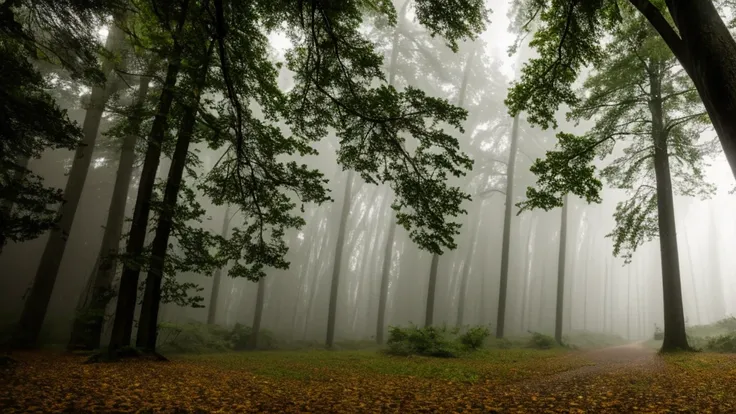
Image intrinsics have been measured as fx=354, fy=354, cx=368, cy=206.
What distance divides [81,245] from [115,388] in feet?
106

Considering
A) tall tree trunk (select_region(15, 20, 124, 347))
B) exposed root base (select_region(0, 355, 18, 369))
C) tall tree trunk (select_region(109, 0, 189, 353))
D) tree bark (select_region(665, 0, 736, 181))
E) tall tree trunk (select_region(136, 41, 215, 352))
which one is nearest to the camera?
tree bark (select_region(665, 0, 736, 181))

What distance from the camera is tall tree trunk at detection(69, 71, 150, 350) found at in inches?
327

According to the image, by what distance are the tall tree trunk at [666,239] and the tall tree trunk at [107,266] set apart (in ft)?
49.7

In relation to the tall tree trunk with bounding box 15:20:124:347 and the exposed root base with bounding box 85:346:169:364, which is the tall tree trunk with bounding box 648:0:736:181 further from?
the tall tree trunk with bounding box 15:20:124:347

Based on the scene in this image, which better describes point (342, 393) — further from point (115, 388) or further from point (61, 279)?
point (61, 279)

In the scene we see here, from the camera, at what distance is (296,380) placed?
691 cm

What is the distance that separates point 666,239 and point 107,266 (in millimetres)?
16002

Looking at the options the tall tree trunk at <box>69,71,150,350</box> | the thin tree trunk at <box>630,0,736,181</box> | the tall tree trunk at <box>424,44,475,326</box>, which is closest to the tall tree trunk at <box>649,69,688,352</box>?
the thin tree trunk at <box>630,0,736,181</box>

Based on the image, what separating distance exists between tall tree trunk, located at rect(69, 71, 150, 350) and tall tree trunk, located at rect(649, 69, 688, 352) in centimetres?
1515

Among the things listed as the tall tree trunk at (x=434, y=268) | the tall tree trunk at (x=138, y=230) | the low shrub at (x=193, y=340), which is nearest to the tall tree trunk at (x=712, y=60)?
the tall tree trunk at (x=138, y=230)

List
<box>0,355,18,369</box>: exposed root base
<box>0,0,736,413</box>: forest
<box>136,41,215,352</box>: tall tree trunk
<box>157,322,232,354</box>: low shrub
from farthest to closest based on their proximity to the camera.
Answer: <box>157,322,232,354</box>: low shrub, <box>136,41,215,352</box>: tall tree trunk, <box>0,355,18,369</box>: exposed root base, <box>0,0,736,413</box>: forest

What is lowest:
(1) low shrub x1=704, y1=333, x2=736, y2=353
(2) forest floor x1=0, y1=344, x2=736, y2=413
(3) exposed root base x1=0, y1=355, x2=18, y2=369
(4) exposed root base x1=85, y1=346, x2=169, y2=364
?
(4) exposed root base x1=85, y1=346, x2=169, y2=364

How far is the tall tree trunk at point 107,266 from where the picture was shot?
327 inches

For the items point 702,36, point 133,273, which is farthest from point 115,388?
point 702,36
